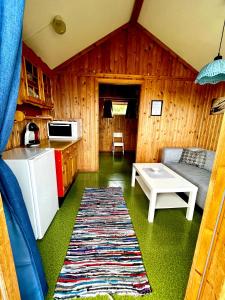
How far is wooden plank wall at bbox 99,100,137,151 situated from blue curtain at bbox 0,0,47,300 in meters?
4.98

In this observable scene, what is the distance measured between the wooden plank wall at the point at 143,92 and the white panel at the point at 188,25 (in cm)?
24

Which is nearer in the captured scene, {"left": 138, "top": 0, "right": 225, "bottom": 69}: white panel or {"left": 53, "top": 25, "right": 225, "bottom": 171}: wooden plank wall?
{"left": 138, "top": 0, "right": 225, "bottom": 69}: white panel

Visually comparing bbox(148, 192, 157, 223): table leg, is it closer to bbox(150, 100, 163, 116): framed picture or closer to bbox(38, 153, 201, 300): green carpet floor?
bbox(38, 153, 201, 300): green carpet floor

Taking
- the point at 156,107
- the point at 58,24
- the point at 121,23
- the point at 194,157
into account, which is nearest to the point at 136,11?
the point at 121,23

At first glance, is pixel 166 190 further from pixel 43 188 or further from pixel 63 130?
pixel 63 130

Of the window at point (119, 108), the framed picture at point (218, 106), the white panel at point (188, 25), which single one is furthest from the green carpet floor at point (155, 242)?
the window at point (119, 108)

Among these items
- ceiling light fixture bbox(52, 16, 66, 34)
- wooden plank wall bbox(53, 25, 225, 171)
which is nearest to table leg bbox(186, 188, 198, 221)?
wooden plank wall bbox(53, 25, 225, 171)

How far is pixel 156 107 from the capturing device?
3529 millimetres

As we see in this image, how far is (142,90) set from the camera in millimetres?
3414

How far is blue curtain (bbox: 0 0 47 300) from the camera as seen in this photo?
67 cm

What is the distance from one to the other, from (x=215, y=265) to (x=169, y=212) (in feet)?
5.38

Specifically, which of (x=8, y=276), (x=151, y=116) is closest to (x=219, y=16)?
(x=151, y=116)

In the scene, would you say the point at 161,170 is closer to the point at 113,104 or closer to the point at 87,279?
the point at 87,279

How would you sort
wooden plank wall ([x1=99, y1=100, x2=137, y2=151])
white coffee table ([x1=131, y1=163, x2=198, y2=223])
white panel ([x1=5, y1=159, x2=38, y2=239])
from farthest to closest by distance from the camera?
wooden plank wall ([x1=99, y1=100, x2=137, y2=151]), white coffee table ([x1=131, y1=163, x2=198, y2=223]), white panel ([x1=5, y1=159, x2=38, y2=239])
